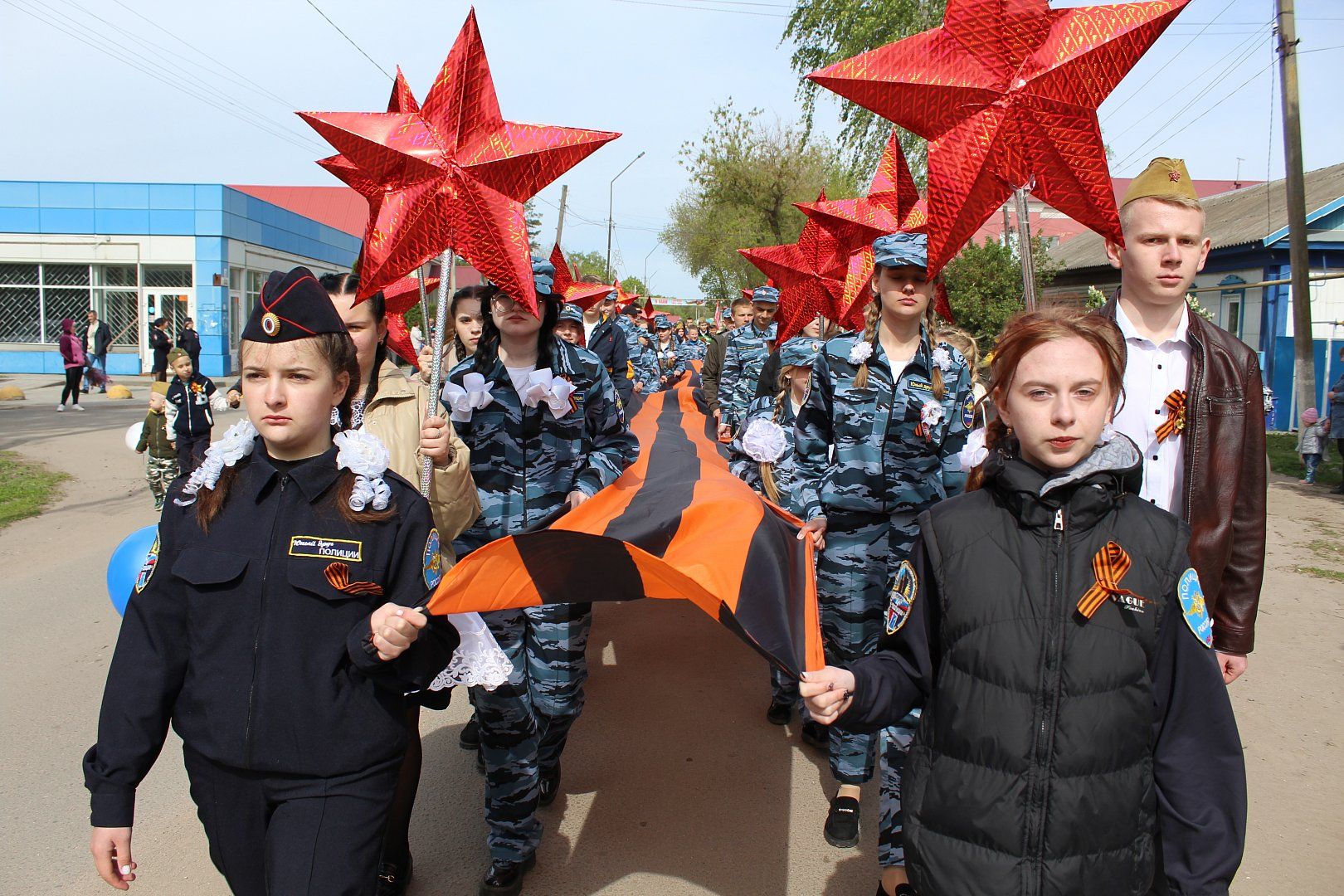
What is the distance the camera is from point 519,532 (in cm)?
352

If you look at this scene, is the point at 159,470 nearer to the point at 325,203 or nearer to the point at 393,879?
the point at 393,879

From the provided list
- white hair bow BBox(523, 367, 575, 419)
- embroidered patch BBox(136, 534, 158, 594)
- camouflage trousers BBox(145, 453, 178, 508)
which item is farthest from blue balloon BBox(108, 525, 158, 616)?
camouflage trousers BBox(145, 453, 178, 508)

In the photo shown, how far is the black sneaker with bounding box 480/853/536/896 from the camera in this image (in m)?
3.44

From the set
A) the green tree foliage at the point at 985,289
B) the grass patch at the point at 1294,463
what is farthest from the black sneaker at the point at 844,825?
the green tree foliage at the point at 985,289

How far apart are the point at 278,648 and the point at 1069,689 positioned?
1.78 m

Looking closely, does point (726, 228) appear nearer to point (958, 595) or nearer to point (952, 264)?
point (952, 264)

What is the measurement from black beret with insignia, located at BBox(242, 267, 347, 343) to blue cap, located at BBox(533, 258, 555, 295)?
57.7 inches

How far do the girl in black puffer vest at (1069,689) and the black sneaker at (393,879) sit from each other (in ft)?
6.76

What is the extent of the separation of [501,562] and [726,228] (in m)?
36.5

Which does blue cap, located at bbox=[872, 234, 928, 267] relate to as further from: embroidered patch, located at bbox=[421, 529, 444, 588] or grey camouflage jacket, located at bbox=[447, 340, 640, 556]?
embroidered patch, located at bbox=[421, 529, 444, 588]

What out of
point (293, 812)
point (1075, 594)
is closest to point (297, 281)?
point (293, 812)

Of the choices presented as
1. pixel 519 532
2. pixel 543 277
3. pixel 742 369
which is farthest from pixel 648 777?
pixel 742 369

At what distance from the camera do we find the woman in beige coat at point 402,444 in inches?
125

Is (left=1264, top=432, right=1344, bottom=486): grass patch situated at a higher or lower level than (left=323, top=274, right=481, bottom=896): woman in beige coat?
lower
